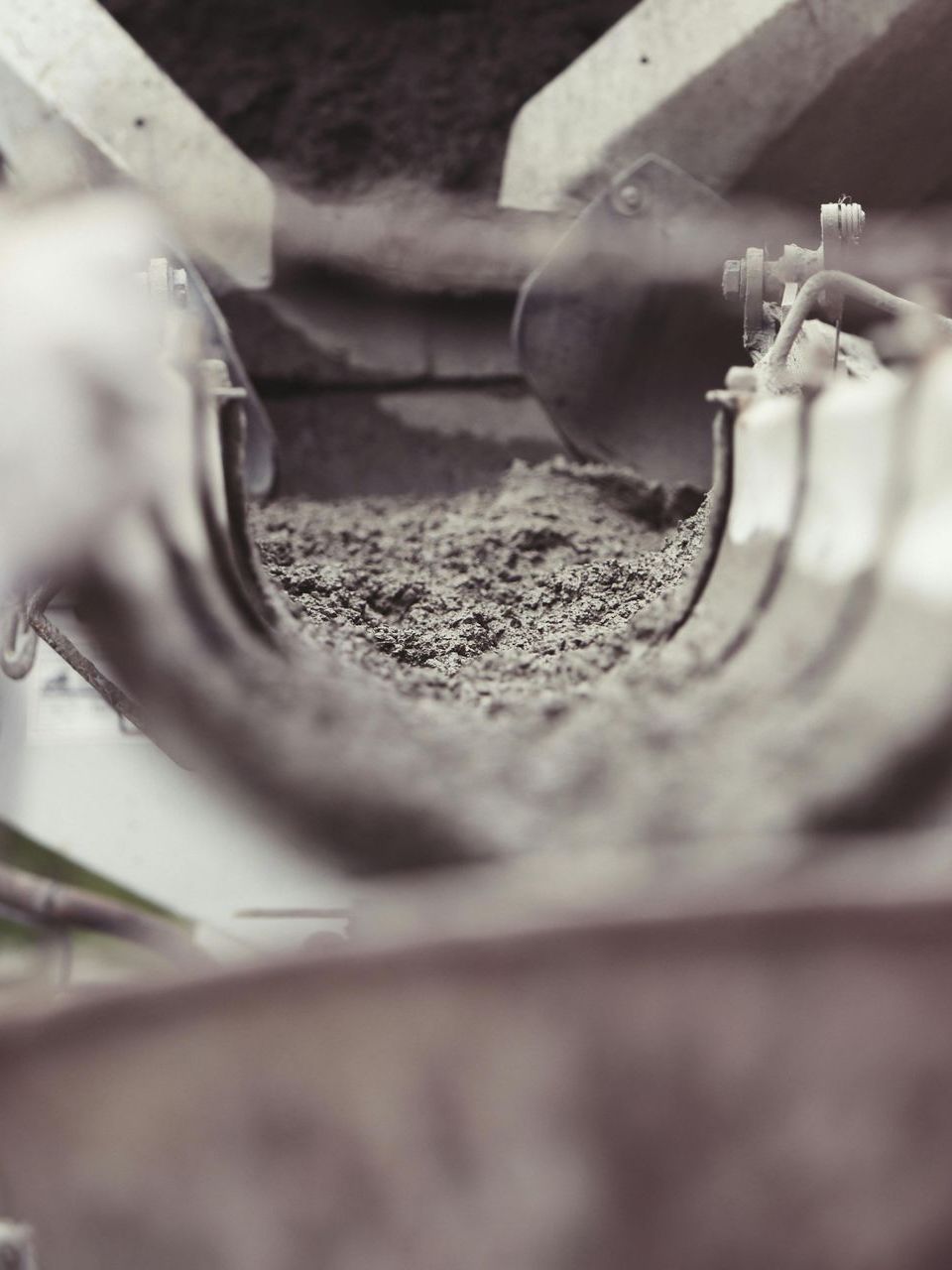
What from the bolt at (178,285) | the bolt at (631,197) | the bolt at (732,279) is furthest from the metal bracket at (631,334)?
the bolt at (178,285)

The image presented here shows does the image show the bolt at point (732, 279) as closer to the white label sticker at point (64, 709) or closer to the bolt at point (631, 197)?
the bolt at point (631, 197)

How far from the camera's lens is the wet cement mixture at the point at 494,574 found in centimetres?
60

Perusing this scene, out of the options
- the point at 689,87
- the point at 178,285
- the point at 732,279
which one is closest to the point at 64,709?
the point at 178,285

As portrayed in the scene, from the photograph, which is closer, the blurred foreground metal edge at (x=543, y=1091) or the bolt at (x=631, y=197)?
the blurred foreground metal edge at (x=543, y=1091)

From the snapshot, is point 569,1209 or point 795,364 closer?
point 569,1209

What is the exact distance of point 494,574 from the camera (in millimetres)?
859

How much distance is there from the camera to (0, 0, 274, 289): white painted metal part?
1069mm

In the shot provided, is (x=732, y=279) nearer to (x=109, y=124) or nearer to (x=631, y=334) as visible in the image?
(x=631, y=334)

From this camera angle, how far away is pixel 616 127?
1.12 m

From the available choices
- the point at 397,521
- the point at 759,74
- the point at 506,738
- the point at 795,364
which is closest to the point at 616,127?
the point at 759,74

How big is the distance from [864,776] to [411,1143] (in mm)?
145

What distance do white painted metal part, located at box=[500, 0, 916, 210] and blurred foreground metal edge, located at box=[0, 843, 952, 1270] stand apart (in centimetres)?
96

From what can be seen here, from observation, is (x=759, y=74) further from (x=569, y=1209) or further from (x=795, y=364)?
(x=569, y=1209)

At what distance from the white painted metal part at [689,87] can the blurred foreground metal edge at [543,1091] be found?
956 mm
